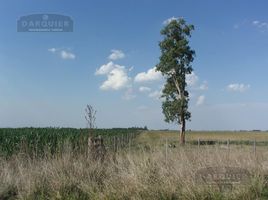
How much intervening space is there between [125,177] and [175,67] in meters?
38.7

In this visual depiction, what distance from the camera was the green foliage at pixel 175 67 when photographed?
46.1 m

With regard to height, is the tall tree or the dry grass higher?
the tall tree

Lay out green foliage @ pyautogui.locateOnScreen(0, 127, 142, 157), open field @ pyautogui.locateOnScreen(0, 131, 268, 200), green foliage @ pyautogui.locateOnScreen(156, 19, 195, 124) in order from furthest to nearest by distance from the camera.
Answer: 1. green foliage @ pyautogui.locateOnScreen(156, 19, 195, 124)
2. green foliage @ pyautogui.locateOnScreen(0, 127, 142, 157)
3. open field @ pyautogui.locateOnScreen(0, 131, 268, 200)

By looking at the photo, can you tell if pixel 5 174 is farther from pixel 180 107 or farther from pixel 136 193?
pixel 180 107

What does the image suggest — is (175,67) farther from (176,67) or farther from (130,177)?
(130,177)

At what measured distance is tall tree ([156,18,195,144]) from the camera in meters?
46.1

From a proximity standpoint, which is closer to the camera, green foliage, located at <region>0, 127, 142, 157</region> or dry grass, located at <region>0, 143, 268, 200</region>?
dry grass, located at <region>0, 143, 268, 200</region>

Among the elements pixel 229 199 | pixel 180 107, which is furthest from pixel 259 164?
pixel 180 107

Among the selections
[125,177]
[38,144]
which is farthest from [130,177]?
[38,144]

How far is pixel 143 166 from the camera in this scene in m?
8.47

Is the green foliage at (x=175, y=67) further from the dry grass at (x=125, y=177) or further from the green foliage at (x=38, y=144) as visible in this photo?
the dry grass at (x=125, y=177)

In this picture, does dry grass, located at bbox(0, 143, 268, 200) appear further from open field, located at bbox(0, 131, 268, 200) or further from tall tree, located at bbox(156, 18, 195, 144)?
tall tree, located at bbox(156, 18, 195, 144)

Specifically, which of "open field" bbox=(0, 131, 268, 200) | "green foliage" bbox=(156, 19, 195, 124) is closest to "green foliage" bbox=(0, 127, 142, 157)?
"open field" bbox=(0, 131, 268, 200)

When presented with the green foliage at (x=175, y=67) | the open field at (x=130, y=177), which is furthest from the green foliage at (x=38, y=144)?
the green foliage at (x=175, y=67)
